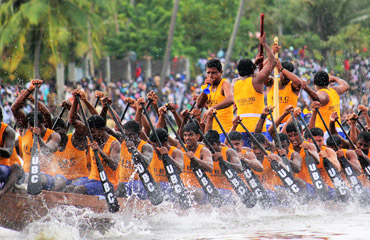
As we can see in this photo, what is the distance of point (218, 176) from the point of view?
919 cm

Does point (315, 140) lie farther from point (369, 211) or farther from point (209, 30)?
point (209, 30)

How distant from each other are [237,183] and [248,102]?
1.27 meters

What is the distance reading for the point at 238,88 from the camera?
9938 mm

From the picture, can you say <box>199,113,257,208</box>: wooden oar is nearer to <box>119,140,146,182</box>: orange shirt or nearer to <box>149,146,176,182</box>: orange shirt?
<box>149,146,176,182</box>: orange shirt

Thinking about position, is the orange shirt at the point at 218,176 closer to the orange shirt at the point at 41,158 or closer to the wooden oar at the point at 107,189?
the wooden oar at the point at 107,189

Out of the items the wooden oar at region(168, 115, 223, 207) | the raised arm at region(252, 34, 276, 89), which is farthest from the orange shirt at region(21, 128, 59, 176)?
the raised arm at region(252, 34, 276, 89)

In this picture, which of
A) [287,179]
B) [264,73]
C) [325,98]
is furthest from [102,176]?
[325,98]

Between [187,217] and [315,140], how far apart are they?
2196 mm

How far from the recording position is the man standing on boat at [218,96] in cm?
972

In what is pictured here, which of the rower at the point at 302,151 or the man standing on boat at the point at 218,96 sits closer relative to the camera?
the rower at the point at 302,151

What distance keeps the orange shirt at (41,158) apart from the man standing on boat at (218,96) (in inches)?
80.7

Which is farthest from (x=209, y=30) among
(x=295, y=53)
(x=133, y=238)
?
(x=133, y=238)

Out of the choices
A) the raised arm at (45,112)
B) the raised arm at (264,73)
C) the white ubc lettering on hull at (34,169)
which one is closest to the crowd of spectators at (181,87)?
the raised arm at (45,112)

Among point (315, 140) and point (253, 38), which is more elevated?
point (315, 140)
